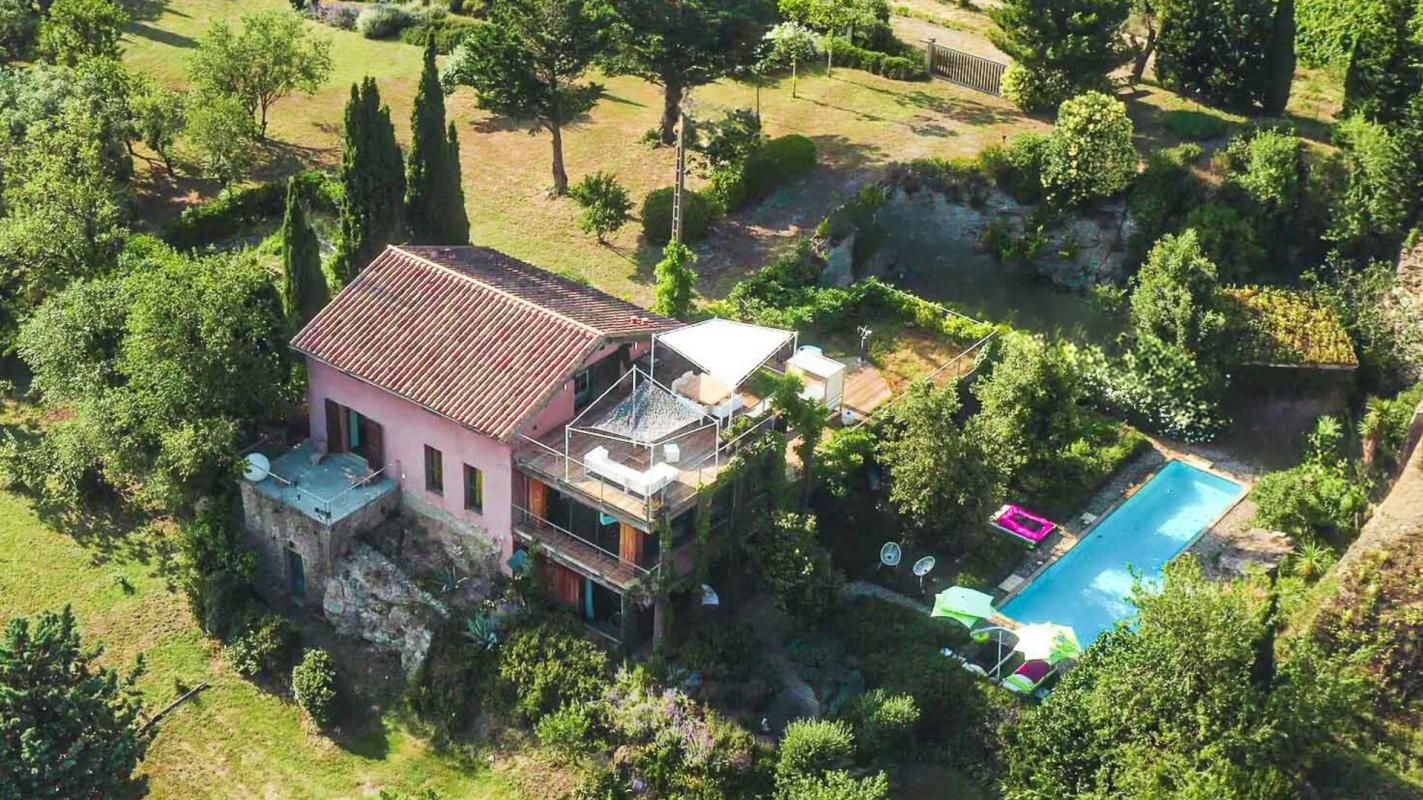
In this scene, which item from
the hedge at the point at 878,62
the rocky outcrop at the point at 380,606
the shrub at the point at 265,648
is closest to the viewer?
the shrub at the point at 265,648

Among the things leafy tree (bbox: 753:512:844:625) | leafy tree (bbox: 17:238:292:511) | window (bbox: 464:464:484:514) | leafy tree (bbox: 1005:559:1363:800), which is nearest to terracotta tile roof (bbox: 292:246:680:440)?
window (bbox: 464:464:484:514)

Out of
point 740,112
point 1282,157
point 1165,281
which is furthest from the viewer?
point 740,112

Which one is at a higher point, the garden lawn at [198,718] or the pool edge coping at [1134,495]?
the pool edge coping at [1134,495]

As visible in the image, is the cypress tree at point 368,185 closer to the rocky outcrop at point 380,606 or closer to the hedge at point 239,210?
the hedge at point 239,210

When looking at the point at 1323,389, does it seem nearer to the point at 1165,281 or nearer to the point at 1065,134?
the point at 1165,281

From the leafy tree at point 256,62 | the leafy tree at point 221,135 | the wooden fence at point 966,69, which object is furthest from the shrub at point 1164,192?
the leafy tree at point 221,135

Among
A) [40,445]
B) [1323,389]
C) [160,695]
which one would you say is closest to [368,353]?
[160,695]
